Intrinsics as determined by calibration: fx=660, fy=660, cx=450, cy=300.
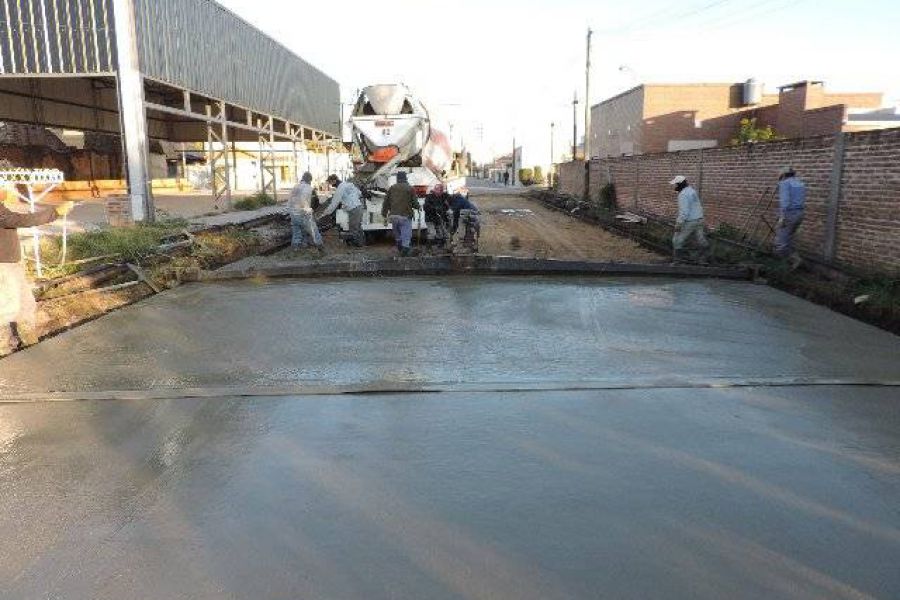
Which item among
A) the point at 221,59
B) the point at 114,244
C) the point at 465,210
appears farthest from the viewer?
the point at 221,59

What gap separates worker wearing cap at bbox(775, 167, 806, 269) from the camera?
33.5 ft

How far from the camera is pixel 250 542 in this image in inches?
118

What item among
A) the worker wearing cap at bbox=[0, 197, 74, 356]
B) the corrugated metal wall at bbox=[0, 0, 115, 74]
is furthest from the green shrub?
the corrugated metal wall at bbox=[0, 0, 115, 74]

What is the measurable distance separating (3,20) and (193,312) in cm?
1264

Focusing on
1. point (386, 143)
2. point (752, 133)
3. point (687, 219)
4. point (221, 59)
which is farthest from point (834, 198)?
point (752, 133)

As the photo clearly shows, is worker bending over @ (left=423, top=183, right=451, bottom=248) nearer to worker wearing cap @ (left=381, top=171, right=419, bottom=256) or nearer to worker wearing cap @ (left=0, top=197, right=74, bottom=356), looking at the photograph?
worker wearing cap @ (left=381, top=171, right=419, bottom=256)

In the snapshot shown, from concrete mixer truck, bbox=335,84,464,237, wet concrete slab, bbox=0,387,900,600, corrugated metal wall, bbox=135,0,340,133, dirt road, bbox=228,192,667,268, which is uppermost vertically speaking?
corrugated metal wall, bbox=135,0,340,133

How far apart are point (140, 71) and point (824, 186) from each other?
598 inches

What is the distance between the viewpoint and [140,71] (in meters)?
16.2

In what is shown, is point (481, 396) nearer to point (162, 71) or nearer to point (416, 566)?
point (416, 566)

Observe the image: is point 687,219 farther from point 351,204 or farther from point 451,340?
point 351,204

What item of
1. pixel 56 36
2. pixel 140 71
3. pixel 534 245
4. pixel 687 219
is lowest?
pixel 534 245

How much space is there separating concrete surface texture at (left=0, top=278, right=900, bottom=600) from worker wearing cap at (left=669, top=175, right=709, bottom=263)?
4534mm

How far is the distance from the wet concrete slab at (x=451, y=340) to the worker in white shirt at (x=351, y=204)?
13.7 ft
